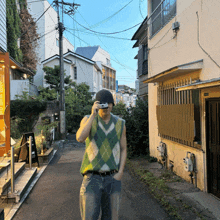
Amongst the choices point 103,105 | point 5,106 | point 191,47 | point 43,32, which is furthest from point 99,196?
point 43,32

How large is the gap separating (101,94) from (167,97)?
17.5 feet

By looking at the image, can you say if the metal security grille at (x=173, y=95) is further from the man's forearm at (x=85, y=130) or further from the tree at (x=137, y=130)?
the man's forearm at (x=85, y=130)

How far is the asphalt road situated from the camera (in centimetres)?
409

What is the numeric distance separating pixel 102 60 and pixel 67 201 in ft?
128

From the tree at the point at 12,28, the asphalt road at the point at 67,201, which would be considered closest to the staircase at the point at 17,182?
the asphalt road at the point at 67,201

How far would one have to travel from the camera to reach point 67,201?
477 cm

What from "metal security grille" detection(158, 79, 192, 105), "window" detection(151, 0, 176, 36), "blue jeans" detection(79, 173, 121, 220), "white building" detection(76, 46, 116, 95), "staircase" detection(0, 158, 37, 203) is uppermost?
"white building" detection(76, 46, 116, 95)

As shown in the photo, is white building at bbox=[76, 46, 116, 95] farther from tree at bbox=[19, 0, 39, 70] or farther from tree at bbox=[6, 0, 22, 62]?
tree at bbox=[6, 0, 22, 62]

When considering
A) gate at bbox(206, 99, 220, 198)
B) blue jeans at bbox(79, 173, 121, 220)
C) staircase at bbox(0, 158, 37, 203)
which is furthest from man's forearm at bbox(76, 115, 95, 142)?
gate at bbox(206, 99, 220, 198)

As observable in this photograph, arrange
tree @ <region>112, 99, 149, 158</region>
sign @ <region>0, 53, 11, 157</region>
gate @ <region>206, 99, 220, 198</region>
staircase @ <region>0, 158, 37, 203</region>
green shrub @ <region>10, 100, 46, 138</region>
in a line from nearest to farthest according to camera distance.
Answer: staircase @ <region>0, 158, 37, 203</region>, gate @ <region>206, 99, 220, 198</region>, sign @ <region>0, 53, 11, 157</region>, tree @ <region>112, 99, 149, 158</region>, green shrub @ <region>10, 100, 46, 138</region>

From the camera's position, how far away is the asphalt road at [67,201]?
161 inches

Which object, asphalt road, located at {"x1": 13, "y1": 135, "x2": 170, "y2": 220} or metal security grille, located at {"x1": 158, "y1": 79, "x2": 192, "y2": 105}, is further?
metal security grille, located at {"x1": 158, "y1": 79, "x2": 192, "y2": 105}

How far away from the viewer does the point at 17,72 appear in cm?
1766

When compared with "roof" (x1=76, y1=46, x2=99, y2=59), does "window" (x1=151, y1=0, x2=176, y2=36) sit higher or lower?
lower
